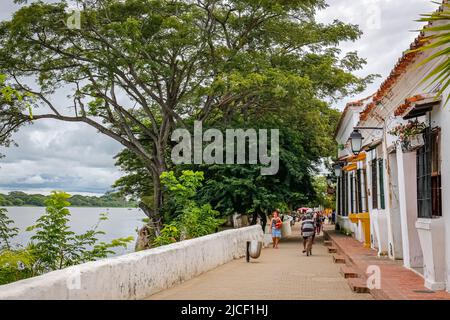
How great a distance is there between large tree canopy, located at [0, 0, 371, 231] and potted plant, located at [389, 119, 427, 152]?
35.3 ft

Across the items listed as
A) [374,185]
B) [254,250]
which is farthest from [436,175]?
[374,185]

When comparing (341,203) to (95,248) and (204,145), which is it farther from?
Result: (95,248)

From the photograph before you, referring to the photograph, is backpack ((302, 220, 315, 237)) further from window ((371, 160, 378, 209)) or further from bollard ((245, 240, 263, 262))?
bollard ((245, 240, 263, 262))

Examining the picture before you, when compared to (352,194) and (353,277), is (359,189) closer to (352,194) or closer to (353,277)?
(352,194)

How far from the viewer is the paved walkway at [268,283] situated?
387 inches

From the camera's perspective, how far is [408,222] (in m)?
11.9

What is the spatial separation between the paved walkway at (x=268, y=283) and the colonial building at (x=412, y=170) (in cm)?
146

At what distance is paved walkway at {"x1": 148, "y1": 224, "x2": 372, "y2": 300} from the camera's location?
9.82 m

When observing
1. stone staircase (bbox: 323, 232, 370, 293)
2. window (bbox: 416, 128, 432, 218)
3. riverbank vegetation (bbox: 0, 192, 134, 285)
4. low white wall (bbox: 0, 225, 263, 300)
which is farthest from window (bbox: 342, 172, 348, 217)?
riverbank vegetation (bbox: 0, 192, 134, 285)

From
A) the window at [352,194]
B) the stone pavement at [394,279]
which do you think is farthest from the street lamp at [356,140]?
the window at [352,194]

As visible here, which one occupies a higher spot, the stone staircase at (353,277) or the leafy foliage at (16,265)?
the leafy foliage at (16,265)

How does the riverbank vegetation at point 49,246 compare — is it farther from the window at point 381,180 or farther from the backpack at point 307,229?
the backpack at point 307,229

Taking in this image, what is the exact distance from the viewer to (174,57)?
23.8 meters

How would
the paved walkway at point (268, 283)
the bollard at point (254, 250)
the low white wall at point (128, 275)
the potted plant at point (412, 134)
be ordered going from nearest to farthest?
the low white wall at point (128, 275), the paved walkway at point (268, 283), the potted plant at point (412, 134), the bollard at point (254, 250)
